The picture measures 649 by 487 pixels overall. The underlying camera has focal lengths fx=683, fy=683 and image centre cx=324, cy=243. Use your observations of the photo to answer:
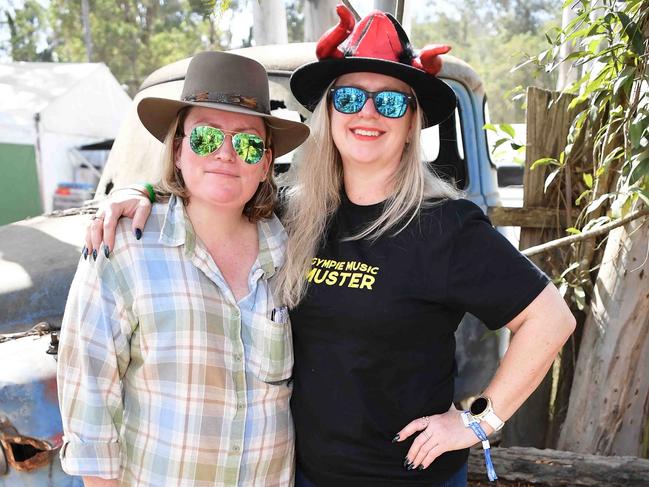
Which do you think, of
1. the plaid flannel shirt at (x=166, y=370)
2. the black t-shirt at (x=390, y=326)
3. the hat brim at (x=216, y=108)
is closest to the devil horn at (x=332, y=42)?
the hat brim at (x=216, y=108)

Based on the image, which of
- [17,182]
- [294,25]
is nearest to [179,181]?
[17,182]

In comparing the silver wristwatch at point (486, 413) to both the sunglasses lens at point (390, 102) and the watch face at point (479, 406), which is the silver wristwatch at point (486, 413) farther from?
the sunglasses lens at point (390, 102)

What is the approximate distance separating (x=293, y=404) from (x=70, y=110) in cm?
1279

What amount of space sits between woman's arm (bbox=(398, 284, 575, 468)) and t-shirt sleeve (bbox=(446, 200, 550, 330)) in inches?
1.5

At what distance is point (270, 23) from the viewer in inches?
303

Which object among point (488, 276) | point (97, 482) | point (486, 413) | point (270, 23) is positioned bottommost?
point (97, 482)

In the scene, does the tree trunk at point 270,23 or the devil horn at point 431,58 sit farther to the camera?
the tree trunk at point 270,23

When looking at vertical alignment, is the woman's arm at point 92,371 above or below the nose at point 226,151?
below

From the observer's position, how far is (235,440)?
6.07ft

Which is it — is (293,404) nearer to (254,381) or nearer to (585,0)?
(254,381)

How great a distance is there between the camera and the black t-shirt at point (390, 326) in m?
1.84

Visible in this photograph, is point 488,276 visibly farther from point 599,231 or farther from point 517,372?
point 599,231

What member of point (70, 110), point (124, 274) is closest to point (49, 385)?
point (124, 274)

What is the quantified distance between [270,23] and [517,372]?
655 cm
